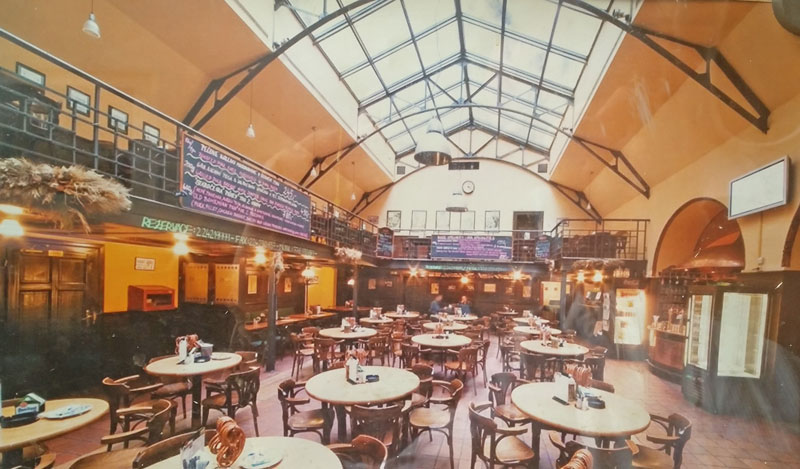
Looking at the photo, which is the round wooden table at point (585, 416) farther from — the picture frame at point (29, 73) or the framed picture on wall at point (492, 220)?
the framed picture on wall at point (492, 220)

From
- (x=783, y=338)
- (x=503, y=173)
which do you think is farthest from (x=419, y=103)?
(x=783, y=338)

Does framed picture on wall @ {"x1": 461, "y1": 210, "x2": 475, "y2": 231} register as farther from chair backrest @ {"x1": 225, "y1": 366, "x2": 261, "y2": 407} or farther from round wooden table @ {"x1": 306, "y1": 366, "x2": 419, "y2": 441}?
chair backrest @ {"x1": 225, "y1": 366, "x2": 261, "y2": 407}

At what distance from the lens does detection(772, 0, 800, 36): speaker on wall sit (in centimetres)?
418

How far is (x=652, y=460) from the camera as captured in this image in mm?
3406

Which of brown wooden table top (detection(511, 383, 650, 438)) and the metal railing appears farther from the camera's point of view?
the metal railing

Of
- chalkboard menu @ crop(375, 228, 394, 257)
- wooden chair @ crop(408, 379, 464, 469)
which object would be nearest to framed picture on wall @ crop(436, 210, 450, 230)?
chalkboard menu @ crop(375, 228, 394, 257)

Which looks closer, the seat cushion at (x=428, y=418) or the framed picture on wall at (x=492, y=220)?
the seat cushion at (x=428, y=418)

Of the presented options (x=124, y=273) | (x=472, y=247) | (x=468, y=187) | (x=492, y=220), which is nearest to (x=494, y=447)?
(x=124, y=273)

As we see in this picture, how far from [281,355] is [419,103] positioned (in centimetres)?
941

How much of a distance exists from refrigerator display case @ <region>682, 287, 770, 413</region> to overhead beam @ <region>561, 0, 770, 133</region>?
2.91 metres

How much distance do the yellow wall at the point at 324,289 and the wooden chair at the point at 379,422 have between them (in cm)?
1124

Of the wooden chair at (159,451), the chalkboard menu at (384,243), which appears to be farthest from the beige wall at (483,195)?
the wooden chair at (159,451)

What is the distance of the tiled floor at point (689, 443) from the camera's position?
4445 mm

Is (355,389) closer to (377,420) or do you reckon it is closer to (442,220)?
(377,420)
